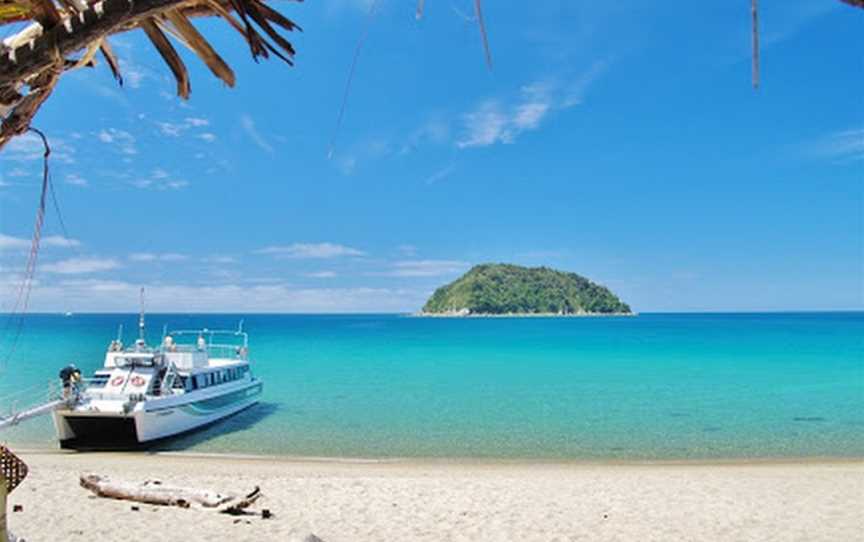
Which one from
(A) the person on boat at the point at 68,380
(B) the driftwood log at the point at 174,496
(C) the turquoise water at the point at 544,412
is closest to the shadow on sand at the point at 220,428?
(C) the turquoise water at the point at 544,412

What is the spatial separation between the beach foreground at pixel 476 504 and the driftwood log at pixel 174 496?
19 centimetres

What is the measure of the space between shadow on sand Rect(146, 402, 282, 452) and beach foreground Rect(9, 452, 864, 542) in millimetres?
2728

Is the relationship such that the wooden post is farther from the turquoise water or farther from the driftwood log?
the turquoise water

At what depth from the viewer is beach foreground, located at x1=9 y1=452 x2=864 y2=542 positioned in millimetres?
8656

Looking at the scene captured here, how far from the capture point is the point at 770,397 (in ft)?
95.2

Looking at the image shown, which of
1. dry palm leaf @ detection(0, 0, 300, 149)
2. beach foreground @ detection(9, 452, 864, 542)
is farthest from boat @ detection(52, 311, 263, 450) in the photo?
dry palm leaf @ detection(0, 0, 300, 149)

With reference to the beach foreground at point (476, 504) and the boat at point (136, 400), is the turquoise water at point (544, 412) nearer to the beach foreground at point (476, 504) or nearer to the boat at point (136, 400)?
the boat at point (136, 400)

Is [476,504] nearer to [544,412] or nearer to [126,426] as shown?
[126,426]

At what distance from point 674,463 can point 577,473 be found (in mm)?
3556

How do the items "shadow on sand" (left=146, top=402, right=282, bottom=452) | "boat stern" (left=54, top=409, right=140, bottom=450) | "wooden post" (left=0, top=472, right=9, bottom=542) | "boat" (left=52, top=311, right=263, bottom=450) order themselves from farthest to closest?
1. "shadow on sand" (left=146, top=402, right=282, bottom=452)
2. "boat stern" (left=54, top=409, right=140, bottom=450)
3. "boat" (left=52, top=311, right=263, bottom=450)
4. "wooden post" (left=0, top=472, right=9, bottom=542)

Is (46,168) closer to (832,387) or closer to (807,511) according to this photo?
(807,511)

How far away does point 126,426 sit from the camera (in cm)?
1756

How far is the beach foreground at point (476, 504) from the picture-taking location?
28.4ft

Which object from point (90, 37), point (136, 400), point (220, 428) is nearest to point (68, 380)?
point (136, 400)
